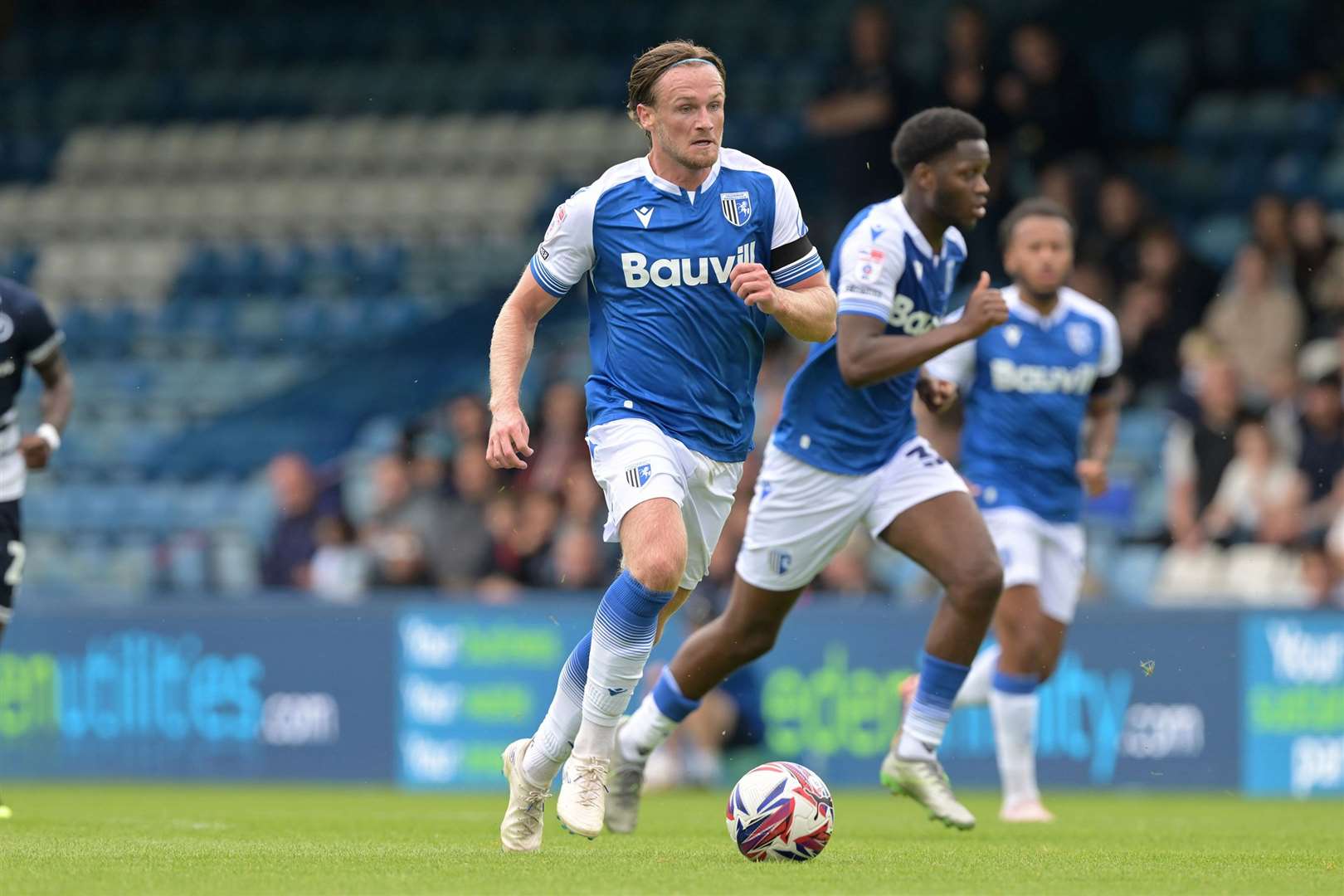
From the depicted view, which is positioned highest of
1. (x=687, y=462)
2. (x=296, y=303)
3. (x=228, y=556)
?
(x=687, y=462)

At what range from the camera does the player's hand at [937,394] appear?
844 centimetres

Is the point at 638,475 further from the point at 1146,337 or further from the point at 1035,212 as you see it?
the point at 1146,337

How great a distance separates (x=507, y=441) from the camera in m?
6.50

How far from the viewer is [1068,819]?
381 inches

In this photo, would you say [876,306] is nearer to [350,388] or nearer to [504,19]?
[350,388]

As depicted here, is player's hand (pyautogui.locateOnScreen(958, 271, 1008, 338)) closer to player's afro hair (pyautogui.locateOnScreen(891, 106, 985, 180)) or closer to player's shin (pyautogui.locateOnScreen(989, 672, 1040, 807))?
player's afro hair (pyautogui.locateOnScreen(891, 106, 985, 180))

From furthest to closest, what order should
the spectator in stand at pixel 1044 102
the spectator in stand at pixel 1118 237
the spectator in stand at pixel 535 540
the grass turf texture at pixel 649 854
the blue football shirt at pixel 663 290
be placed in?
the spectator in stand at pixel 1044 102 < the spectator in stand at pixel 1118 237 < the spectator in stand at pixel 535 540 < the blue football shirt at pixel 663 290 < the grass turf texture at pixel 649 854

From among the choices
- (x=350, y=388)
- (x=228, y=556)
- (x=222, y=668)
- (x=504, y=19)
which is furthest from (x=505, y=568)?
(x=504, y=19)

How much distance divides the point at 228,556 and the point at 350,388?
97.0 inches

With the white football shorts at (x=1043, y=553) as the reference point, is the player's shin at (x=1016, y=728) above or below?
below

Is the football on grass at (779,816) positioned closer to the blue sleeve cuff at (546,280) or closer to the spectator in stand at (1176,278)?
the blue sleeve cuff at (546,280)

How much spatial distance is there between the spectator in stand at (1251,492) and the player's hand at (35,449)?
730 cm

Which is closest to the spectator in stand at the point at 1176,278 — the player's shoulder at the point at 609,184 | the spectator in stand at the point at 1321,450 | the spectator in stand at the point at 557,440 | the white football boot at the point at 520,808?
the spectator in stand at the point at 1321,450

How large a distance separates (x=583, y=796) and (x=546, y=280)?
1.67 metres
